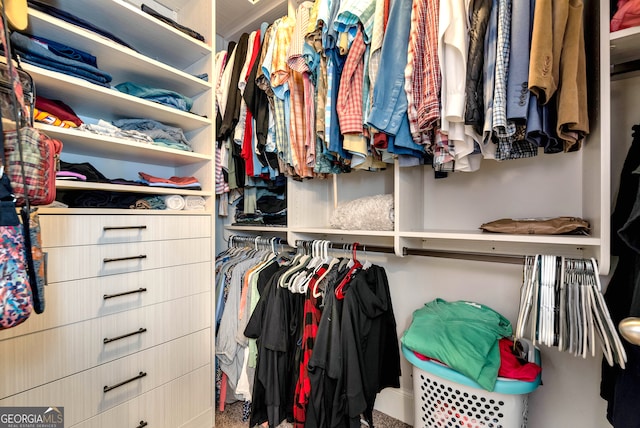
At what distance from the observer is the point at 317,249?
144cm

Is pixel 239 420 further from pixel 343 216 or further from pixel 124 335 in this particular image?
pixel 343 216

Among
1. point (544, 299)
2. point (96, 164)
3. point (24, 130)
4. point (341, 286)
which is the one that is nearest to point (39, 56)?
point (96, 164)

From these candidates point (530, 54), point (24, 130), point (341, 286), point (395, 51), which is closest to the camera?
point (24, 130)

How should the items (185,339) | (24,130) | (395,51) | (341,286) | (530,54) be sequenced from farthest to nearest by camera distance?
(185,339), (341,286), (395,51), (530,54), (24,130)

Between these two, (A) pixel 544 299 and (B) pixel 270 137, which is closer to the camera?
Answer: (A) pixel 544 299

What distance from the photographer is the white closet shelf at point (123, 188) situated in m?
0.99

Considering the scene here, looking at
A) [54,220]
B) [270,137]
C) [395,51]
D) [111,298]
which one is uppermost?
[395,51]

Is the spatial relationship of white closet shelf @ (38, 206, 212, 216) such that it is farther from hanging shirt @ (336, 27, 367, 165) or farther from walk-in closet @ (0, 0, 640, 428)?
hanging shirt @ (336, 27, 367, 165)

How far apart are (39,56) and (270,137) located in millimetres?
875

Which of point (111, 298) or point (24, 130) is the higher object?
point (24, 130)

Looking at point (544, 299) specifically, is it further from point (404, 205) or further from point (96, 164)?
point (96, 164)

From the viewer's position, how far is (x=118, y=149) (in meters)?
1.22

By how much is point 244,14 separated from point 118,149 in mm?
1156

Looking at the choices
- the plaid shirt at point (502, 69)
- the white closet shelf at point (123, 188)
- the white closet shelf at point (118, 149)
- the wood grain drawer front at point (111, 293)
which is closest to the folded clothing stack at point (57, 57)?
the white closet shelf at point (118, 149)
